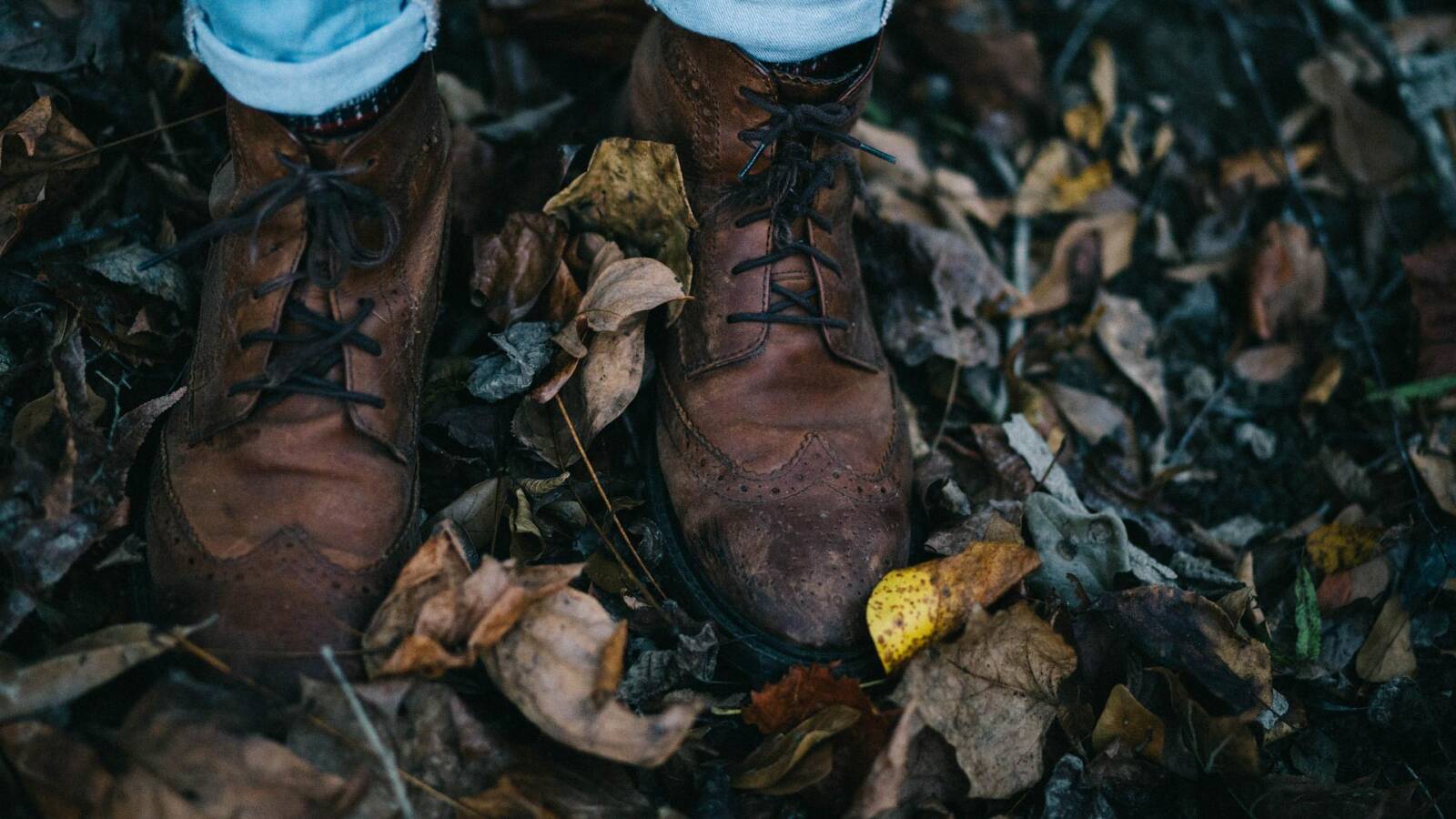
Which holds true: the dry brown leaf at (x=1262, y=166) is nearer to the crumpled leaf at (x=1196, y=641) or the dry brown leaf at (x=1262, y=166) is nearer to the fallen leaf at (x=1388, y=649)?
the fallen leaf at (x=1388, y=649)

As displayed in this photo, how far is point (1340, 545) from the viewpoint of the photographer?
1721 millimetres

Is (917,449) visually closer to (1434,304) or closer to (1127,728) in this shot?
(1127,728)

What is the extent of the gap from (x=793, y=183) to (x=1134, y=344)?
0.95m

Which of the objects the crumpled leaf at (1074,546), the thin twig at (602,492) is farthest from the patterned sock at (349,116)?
the crumpled leaf at (1074,546)

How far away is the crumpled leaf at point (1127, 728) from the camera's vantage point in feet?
4.52

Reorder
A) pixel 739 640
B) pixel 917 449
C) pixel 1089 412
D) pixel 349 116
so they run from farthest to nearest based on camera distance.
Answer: pixel 1089 412
pixel 917 449
pixel 739 640
pixel 349 116

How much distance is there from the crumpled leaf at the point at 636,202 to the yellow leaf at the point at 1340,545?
1.17 m

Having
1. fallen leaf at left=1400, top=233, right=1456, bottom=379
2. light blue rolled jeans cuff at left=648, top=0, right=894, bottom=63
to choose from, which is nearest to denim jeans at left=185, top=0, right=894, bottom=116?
light blue rolled jeans cuff at left=648, top=0, right=894, bottom=63

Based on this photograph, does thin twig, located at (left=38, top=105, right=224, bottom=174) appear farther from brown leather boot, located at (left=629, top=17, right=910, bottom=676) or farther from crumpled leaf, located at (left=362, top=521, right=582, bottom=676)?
crumpled leaf, located at (left=362, top=521, right=582, bottom=676)

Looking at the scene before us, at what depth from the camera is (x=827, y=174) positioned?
1.53m

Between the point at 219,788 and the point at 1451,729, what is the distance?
1.74m

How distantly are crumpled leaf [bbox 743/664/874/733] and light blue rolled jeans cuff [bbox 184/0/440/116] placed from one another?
923 mm

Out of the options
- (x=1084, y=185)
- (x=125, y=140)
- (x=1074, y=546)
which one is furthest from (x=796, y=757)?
(x=1084, y=185)

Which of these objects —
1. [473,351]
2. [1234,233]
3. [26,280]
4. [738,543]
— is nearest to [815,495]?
[738,543]
